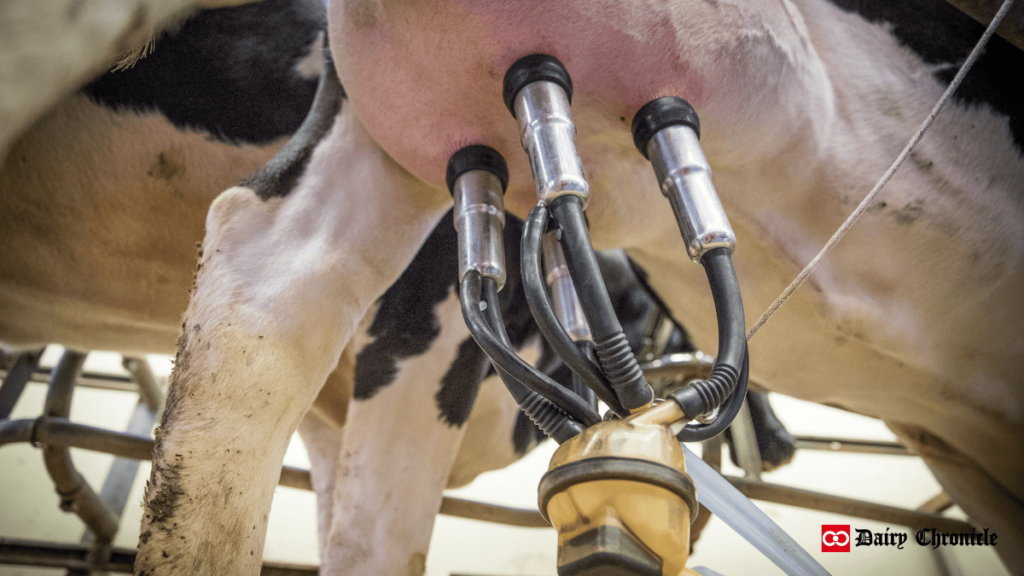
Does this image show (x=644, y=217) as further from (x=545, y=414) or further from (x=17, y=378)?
(x=17, y=378)

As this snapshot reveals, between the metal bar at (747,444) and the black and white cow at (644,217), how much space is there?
46cm

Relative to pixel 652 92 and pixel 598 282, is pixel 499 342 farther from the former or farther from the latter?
pixel 652 92

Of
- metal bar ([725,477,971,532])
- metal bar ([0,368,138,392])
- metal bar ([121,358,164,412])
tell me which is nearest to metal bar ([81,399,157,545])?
metal bar ([121,358,164,412])

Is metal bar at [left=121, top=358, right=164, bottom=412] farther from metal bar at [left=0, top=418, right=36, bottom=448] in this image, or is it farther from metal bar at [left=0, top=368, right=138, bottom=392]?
metal bar at [left=0, top=368, right=138, bottom=392]

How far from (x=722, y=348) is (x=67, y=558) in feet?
4.88

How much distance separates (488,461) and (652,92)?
34.3 inches

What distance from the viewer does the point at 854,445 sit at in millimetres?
1962

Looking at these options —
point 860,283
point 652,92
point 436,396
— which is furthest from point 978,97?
point 436,396

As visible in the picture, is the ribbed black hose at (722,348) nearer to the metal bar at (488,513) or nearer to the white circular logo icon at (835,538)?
the white circular logo icon at (835,538)

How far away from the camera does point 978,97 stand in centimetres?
71

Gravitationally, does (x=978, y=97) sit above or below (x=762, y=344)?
above

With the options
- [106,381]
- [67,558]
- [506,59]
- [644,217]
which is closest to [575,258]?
[506,59]

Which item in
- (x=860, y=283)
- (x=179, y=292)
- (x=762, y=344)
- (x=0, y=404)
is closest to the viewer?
(x=860, y=283)

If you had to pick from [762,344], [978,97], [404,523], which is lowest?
[404,523]
